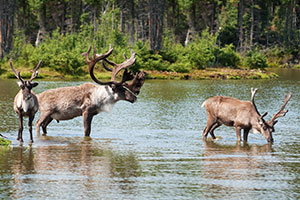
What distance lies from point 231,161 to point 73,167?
354 cm

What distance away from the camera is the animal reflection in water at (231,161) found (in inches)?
469

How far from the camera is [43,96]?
57.1 ft

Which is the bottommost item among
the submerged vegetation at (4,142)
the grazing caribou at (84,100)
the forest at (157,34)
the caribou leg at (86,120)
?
the submerged vegetation at (4,142)

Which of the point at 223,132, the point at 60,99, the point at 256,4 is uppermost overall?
the point at 256,4

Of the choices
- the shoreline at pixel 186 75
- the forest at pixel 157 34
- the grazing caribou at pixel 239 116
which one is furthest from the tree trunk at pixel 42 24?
the grazing caribou at pixel 239 116

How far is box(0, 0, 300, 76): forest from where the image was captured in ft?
169

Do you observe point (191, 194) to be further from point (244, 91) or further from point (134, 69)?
point (134, 69)

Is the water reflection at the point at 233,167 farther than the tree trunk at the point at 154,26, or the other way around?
the tree trunk at the point at 154,26

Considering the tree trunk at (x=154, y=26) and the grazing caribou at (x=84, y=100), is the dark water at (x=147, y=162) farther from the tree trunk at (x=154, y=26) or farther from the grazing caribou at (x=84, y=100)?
the tree trunk at (x=154, y=26)

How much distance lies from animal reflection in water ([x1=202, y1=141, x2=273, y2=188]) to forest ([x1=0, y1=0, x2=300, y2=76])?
22432 mm

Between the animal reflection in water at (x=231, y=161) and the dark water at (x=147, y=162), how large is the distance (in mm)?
19

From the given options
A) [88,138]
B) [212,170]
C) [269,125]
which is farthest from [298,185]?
[88,138]

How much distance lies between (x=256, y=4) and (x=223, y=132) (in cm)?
7522

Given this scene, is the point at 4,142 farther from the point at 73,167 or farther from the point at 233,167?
the point at 233,167
